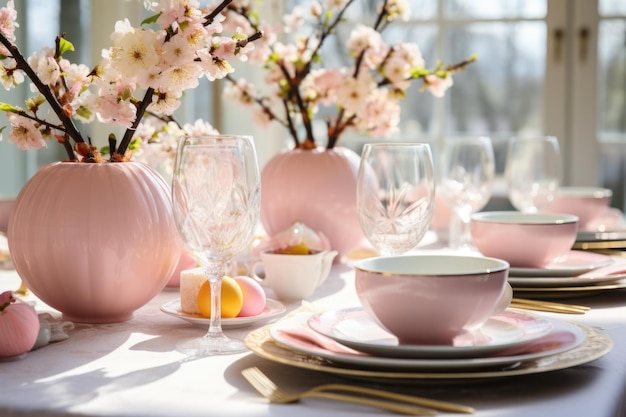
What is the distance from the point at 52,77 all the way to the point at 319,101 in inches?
25.2

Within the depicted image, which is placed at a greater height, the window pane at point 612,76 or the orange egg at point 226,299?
the window pane at point 612,76

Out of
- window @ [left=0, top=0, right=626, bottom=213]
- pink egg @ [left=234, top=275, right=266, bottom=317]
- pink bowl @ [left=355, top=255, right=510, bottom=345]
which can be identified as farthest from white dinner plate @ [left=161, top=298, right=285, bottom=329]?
window @ [left=0, top=0, right=626, bottom=213]

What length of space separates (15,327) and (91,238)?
0.18 m

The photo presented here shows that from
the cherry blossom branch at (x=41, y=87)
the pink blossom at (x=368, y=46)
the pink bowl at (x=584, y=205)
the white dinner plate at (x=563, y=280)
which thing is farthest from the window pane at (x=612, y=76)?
the cherry blossom branch at (x=41, y=87)

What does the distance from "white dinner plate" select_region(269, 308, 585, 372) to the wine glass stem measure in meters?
0.11

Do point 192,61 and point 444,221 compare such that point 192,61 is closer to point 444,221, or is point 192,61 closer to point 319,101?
point 319,101

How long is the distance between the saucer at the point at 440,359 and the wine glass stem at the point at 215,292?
10 centimetres

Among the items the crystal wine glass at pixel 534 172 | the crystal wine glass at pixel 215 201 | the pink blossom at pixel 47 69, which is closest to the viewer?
the crystal wine glass at pixel 215 201

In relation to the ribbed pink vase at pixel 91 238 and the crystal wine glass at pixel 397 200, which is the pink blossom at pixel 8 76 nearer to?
the ribbed pink vase at pixel 91 238

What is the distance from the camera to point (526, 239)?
117 centimetres

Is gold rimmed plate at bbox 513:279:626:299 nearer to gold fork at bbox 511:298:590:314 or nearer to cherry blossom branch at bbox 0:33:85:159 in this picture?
gold fork at bbox 511:298:590:314

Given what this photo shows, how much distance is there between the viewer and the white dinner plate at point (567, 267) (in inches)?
44.9

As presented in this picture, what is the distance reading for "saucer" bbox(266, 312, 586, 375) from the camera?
0.69m

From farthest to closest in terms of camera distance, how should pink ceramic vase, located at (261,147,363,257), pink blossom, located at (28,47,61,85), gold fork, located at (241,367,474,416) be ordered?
pink ceramic vase, located at (261,147,363,257)
pink blossom, located at (28,47,61,85)
gold fork, located at (241,367,474,416)
